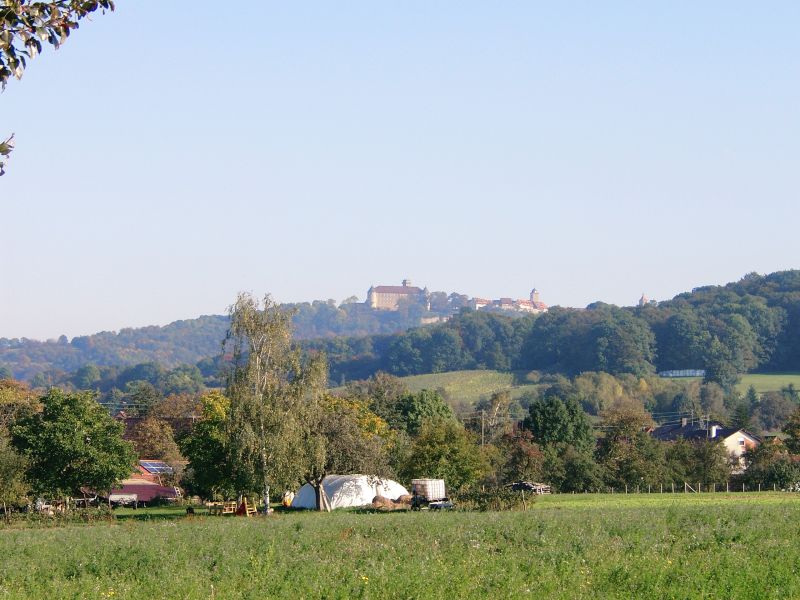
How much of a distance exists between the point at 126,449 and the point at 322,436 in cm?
1109

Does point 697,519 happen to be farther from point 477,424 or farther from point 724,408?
point 724,408

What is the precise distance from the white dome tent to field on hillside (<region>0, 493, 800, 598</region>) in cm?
2428

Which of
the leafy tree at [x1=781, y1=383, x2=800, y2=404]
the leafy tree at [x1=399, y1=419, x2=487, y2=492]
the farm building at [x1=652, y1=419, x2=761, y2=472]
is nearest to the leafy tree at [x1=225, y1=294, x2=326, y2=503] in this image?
the leafy tree at [x1=399, y1=419, x2=487, y2=492]

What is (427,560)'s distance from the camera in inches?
1073

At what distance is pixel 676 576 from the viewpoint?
24.7 metres

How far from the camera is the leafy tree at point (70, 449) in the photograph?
197 ft

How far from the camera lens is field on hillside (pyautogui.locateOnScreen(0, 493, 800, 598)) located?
917 inches

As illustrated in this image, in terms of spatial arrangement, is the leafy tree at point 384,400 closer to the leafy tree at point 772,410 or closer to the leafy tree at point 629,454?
the leafy tree at point 629,454

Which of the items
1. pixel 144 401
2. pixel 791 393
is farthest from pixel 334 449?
pixel 791 393

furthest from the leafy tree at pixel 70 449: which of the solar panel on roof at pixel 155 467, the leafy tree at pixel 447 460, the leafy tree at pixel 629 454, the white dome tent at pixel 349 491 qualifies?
the leafy tree at pixel 629 454

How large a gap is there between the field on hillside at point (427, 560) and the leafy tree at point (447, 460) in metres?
32.5

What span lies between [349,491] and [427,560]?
124 ft

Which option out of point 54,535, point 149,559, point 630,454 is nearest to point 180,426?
point 630,454

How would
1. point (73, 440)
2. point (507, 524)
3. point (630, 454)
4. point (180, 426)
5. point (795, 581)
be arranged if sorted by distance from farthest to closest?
point (180, 426), point (630, 454), point (73, 440), point (507, 524), point (795, 581)
